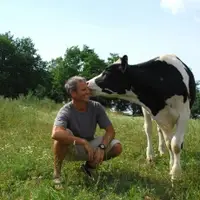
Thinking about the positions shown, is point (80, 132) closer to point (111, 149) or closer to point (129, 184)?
point (111, 149)

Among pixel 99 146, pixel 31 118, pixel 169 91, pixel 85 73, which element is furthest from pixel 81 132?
pixel 85 73

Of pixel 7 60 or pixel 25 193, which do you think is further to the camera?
pixel 7 60

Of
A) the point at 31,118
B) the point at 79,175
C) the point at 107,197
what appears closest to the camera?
the point at 107,197

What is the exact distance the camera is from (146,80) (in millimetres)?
6223

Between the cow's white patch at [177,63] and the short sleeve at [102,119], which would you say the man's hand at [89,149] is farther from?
the cow's white patch at [177,63]

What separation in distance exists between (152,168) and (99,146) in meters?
1.59

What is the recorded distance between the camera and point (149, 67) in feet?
20.9

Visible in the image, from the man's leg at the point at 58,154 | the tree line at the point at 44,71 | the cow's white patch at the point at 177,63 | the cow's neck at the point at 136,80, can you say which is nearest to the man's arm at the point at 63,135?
the man's leg at the point at 58,154

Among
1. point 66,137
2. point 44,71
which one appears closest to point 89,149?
point 66,137

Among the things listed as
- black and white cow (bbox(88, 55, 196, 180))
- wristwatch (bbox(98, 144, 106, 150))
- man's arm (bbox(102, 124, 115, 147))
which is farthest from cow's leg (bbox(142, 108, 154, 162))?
wristwatch (bbox(98, 144, 106, 150))

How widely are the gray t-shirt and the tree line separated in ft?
174

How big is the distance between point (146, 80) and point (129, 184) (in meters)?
1.79

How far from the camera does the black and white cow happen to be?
6023mm

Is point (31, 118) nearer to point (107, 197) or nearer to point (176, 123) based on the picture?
point (176, 123)
